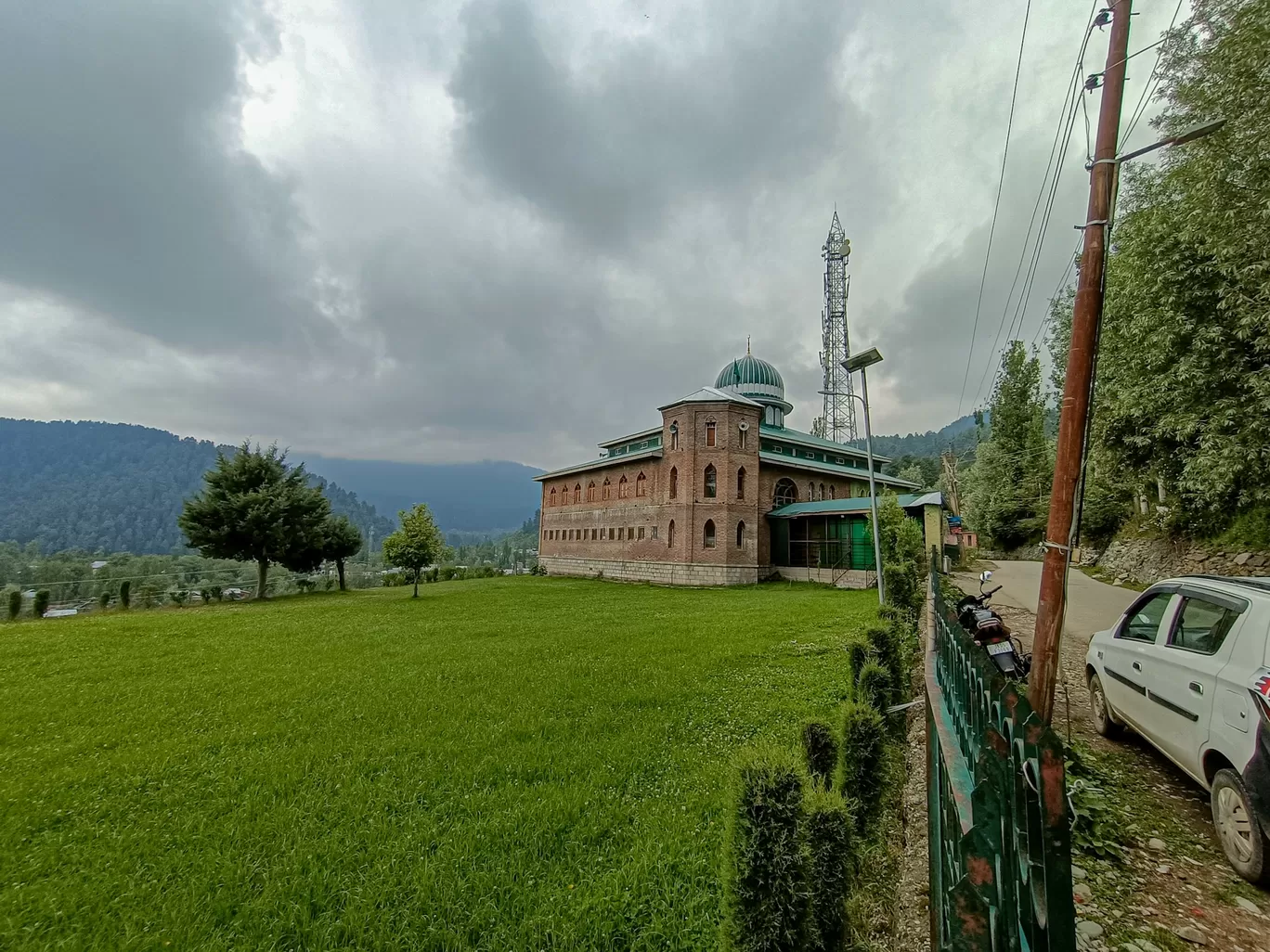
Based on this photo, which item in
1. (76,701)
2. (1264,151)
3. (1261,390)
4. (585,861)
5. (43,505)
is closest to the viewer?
(585,861)

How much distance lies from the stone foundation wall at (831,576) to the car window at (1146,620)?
17.2 meters

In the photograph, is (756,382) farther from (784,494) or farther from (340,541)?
(340,541)

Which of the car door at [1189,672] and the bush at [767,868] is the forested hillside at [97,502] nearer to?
the bush at [767,868]

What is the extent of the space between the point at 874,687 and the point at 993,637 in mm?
4299

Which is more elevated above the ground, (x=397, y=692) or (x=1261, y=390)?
(x=1261, y=390)

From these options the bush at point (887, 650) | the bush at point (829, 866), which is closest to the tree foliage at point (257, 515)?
the bush at point (887, 650)

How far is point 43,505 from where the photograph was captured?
145250mm

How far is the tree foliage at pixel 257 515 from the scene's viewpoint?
80.9ft

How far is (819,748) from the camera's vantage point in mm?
3145

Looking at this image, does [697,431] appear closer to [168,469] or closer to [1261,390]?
[1261,390]

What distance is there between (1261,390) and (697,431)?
1902 cm

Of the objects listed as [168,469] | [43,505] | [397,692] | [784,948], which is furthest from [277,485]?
[168,469]

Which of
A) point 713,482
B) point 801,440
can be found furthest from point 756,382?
point 713,482

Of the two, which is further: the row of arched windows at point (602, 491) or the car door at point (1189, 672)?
the row of arched windows at point (602, 491)
